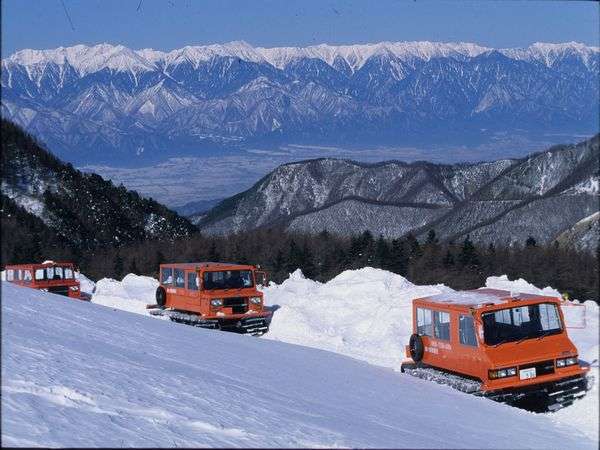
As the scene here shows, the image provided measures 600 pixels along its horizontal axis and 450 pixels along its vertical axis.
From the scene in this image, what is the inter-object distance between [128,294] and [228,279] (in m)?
8.38

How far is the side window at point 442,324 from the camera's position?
1265cm

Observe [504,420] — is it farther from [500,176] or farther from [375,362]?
[500,176]

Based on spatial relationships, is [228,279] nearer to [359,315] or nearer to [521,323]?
[359,315]

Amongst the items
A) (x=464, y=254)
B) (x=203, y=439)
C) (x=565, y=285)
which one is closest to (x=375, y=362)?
(x=203, y=439)

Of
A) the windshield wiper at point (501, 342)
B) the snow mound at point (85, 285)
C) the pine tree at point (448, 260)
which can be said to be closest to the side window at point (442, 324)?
the windshield wiper at point (501, 342)

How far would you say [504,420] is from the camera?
9055mm

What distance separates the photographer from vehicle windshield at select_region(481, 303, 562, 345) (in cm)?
1170

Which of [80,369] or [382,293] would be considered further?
[382,293]

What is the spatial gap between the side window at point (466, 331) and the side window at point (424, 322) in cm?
95

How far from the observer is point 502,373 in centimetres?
1142

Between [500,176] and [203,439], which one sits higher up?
[500,176]

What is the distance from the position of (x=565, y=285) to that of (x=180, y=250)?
3019 centimetres

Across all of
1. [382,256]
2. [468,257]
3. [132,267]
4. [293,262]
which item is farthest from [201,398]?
[382,256]

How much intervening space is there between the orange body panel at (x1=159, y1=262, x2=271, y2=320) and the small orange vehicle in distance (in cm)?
653
